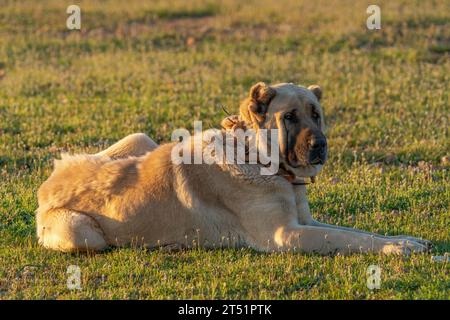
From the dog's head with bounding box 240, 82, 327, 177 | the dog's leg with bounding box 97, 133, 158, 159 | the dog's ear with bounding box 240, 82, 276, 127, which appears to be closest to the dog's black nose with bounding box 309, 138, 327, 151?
the dog's head with bounding box 240, 82, 327, 177

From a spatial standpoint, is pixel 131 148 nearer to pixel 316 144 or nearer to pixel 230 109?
pixel 316 144

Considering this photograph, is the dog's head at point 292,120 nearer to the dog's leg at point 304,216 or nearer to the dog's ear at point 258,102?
the dog's ear at point 258,102

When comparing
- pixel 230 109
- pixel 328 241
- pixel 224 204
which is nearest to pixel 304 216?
pixel 328 241

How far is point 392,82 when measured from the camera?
1645 centimetres

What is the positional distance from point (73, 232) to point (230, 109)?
7.28 m

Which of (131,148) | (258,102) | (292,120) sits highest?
(258,102)

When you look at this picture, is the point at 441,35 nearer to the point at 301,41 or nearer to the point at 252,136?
the point at 301,41

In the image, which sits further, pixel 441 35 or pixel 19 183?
pixel 441 35

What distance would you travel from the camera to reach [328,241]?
25.6 feet

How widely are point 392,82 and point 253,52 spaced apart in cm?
385

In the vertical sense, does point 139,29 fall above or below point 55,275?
above

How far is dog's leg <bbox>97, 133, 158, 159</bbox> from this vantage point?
9152 mm

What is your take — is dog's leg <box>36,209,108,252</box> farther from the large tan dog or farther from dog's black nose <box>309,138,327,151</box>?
dog's black nose <box>309,138,327,151</box>
